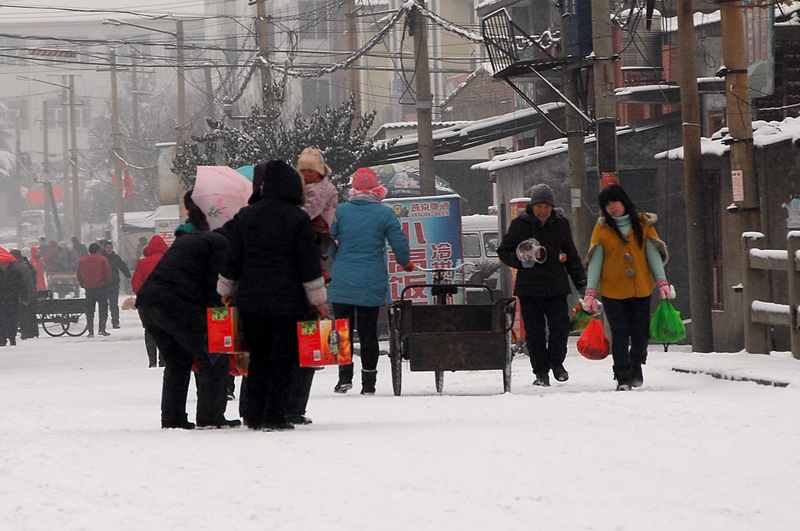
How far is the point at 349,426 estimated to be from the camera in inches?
419

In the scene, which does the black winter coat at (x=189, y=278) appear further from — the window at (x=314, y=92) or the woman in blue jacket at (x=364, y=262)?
the window at (x=314, y=92)

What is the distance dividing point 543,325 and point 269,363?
14.3 feet

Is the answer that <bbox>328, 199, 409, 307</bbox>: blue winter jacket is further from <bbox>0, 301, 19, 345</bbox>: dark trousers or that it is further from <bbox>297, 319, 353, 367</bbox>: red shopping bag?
<bbox>0, 301, 19, 345</bbox>: dark trousers

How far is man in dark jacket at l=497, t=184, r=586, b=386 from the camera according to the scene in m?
14.2

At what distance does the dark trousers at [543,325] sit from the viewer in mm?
14234

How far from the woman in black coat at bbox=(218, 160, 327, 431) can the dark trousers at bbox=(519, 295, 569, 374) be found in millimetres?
4257

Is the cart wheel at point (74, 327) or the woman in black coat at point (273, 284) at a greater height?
the woman in black coat at point (273, 284)

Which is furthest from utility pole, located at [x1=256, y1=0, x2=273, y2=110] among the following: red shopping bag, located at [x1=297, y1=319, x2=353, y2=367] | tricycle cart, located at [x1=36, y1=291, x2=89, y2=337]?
red shopping bag, located at [x1=297, y1=319, x2=353, y2=367]

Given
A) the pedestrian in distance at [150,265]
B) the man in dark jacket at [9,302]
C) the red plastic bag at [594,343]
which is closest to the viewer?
the red plastic bag at [594,343]

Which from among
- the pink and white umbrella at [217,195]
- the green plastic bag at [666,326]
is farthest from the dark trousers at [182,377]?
the green plastic bag at [666,326]

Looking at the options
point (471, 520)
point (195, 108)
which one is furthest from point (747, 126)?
point (195, 108)

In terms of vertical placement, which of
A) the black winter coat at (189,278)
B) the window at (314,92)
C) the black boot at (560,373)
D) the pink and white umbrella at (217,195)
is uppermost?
the window at (314,92)

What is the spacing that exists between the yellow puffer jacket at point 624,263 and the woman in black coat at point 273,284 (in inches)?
156

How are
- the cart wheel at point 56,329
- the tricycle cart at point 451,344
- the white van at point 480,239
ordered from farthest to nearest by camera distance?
the cart wheel at point 56,329, the white van at point 480,239, the tricycle cart at point 451,344
